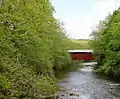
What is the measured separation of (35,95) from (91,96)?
34.7 feet

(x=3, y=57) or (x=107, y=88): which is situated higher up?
(x=3, y=57)

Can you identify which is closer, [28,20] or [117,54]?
[28,20]

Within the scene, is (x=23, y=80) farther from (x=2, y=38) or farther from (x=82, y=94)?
(x=82, y=94)

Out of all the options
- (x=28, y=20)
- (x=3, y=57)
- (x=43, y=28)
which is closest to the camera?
(x=3, y=57)

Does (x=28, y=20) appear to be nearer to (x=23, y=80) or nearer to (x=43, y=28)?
(x=23, y=80)

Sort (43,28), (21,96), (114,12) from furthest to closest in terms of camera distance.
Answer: (114,12)
(43,28)
(21,96)

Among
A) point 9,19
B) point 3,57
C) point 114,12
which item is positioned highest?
point 114,12

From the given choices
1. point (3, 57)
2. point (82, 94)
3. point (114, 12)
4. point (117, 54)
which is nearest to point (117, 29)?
point (117, 54)

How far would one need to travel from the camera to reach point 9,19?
45.6ft

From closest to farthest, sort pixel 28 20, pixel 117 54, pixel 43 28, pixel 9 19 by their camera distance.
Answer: pixel 9 19
pixel 28 20
pixel 43 28
pixel 117 54

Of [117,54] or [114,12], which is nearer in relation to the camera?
[117,54]

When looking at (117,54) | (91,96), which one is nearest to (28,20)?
(91,96)

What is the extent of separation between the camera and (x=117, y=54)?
45.1 meters

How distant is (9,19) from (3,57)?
6.83ft
